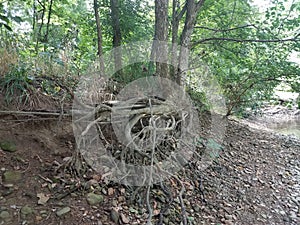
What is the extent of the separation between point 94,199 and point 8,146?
73 centimetres

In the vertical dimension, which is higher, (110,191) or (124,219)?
(110,191)

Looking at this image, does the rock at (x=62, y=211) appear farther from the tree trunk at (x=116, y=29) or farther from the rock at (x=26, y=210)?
the tree trunk at (x=116, y=29)

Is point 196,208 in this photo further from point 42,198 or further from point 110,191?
point 42,198

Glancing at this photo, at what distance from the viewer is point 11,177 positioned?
1550 mm

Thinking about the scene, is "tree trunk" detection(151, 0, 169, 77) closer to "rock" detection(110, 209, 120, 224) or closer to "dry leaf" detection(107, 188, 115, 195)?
"dry leaf" detection(107, 188, 115, 195)

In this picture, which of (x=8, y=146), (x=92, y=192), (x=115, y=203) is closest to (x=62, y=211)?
(x=92, y=192)

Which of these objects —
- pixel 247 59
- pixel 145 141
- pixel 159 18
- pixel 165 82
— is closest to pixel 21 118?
pixel 145 141

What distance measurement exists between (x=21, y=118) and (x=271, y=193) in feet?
8.88

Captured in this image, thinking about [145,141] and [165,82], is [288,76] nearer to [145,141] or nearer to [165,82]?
[165,82]

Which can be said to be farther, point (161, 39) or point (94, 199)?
point (161, 39)

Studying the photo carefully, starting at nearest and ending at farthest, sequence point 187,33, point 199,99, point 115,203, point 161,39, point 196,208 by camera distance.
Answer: point 115,203 → point 196,208 → point 161,39 → point 187,33 → point 199,99

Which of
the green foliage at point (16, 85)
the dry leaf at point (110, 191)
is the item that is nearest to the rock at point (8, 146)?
the green foliage at point (16, 85)

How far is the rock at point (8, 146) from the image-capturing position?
167 cm

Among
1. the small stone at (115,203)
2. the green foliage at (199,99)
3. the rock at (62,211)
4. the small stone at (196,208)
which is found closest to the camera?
the rock at (62,211)
